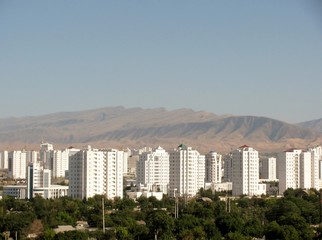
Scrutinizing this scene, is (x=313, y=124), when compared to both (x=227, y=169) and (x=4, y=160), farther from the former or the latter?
(x=227, y=169)

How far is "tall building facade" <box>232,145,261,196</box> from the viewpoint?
1719cm

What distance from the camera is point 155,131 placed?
162 feet

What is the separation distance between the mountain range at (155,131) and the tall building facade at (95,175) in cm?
2224

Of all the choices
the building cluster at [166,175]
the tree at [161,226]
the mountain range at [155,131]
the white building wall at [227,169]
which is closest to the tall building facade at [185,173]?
the building cluster at [166,175]

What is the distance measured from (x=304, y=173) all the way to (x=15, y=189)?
6.06 m

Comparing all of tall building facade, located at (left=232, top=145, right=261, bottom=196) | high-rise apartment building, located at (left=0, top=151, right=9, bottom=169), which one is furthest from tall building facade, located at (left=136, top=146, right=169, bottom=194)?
high-rise apartment building, located at (left=0, top=151, right=9, bottom=169)

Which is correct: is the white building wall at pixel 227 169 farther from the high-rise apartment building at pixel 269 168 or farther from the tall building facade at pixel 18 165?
the tall building facade at pixel 18 165

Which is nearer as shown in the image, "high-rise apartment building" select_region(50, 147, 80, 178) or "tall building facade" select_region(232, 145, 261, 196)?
"tall building facade" select_region(232, 145, 261, 196)

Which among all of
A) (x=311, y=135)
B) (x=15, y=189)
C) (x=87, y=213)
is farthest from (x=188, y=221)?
(x=311, y=135)

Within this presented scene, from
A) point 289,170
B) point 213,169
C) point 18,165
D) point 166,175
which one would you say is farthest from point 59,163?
point 289,170

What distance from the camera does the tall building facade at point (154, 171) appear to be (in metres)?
18.1

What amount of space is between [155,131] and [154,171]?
31.2m

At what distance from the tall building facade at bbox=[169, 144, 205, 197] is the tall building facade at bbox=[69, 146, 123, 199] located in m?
1.72

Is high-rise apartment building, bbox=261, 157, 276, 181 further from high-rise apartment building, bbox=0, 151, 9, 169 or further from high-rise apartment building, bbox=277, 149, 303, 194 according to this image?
high-rise apartment building, bbox=0, 151, 9, 169
